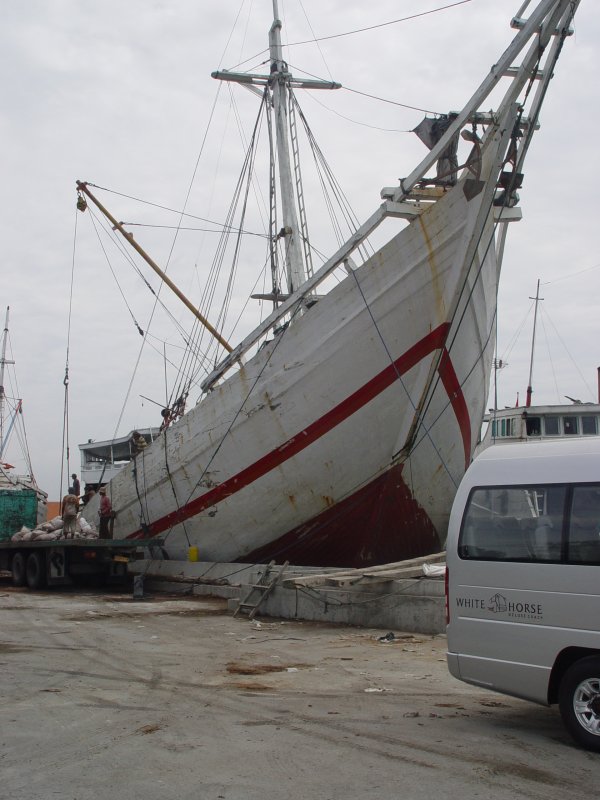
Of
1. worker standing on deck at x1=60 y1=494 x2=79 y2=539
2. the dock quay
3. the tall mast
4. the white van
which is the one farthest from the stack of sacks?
the white van

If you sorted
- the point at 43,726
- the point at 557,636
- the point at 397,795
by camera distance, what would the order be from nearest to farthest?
the point at 397,795 < the point at 557,636 < the point at 43,726

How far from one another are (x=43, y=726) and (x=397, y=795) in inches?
106

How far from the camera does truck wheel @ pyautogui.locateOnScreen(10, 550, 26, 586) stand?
1798 centimetres

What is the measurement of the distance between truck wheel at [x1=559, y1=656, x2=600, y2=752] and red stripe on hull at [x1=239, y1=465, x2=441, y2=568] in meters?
8.90

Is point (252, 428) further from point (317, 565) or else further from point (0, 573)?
point (0, 573)

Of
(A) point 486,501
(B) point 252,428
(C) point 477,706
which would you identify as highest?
(B) point 252,428

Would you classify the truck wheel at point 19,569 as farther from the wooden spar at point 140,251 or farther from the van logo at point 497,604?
the van logo at point 497,604

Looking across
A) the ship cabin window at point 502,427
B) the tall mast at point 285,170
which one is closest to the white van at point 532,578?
the tall mast at point 285,170

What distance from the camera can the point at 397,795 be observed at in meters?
4.21

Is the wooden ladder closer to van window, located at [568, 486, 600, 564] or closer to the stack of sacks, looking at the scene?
the stack of sacks

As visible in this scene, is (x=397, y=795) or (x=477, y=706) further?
(x=477, y=706)

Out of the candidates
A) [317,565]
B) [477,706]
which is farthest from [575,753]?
[317,565]

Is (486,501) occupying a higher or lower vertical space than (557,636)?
higher

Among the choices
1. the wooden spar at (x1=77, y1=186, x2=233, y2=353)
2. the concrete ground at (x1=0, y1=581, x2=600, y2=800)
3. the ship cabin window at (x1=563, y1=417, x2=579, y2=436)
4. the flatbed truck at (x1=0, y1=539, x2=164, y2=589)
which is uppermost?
the wooden spar at (x1=77, y1=186, x2=233, y2=353)
